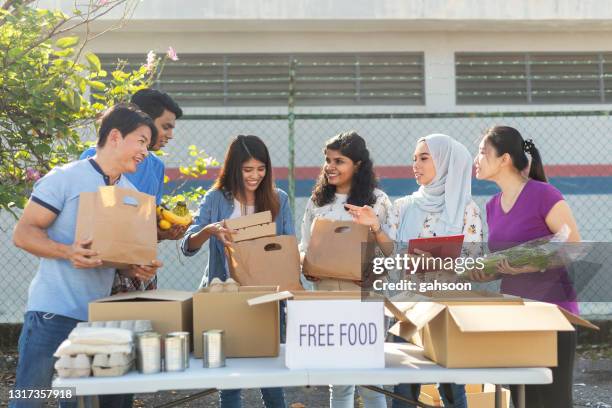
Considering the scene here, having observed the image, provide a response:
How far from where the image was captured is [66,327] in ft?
10.2

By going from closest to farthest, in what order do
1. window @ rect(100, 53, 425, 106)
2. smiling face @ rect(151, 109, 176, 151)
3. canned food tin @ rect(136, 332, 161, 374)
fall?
canned food tin @ rect(136, 332, 161, 374)
smiling face @ rect(151, 109, 176, 151)
window @ rect(100, 53, 425, 106)

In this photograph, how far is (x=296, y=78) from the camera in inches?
336

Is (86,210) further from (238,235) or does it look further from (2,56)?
(2,56)

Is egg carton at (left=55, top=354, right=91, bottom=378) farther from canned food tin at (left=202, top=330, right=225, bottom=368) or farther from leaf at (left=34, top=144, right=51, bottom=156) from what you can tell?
leaf at (left=34, top=144, right=51, bottom=156)

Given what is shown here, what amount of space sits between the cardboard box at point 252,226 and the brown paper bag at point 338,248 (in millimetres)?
314

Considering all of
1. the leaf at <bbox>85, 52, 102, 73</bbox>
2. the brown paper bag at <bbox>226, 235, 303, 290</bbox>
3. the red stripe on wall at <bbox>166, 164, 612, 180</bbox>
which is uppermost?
the leaf at <bbox>85, 52, 102, 73</bbox>

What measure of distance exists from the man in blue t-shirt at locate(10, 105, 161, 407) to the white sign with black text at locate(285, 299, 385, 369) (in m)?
0.72

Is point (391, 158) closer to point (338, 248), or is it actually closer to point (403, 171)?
point (403, 171)

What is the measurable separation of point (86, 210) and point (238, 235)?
817mm

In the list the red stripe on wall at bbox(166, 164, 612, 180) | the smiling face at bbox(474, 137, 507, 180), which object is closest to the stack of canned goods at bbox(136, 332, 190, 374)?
the smiling face at bbox(474, 137, 507, 180)

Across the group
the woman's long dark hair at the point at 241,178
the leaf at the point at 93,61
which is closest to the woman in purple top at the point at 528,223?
the woman's long dark hair at the point at 241,178

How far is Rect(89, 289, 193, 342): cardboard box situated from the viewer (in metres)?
2.97

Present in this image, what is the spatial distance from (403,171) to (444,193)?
420cm

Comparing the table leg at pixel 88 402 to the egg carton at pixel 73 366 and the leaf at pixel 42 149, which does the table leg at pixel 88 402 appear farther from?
the leaf at pixel 42 149
